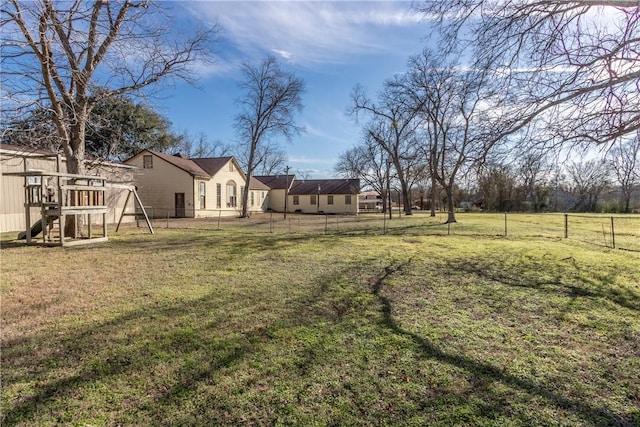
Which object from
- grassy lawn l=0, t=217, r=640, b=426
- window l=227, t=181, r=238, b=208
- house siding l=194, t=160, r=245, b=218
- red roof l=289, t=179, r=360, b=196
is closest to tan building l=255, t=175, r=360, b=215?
red roof l=289, t=179, r=360, b=196

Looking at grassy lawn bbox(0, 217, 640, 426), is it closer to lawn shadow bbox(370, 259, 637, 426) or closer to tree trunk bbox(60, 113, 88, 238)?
lawn shadow bbox(370, 259, 637, 426)

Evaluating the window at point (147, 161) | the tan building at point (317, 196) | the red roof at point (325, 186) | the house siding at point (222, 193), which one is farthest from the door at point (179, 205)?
the red roof at point (325, 186)

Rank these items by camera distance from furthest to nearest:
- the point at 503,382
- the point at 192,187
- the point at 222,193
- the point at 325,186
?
the point at 325,186
the point at 222,193
the point at 192,187
the point at 503,382

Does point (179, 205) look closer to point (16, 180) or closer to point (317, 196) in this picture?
point (16, 180)

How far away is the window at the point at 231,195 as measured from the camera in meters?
32.4

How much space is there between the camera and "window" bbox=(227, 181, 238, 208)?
32406 millimetres

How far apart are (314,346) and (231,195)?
101 feet

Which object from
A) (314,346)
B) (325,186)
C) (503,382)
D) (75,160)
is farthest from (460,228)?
(325,186)

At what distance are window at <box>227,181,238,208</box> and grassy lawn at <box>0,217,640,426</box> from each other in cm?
2548

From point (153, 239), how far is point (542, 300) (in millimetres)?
11158

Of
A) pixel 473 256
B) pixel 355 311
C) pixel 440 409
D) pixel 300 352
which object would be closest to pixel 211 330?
pixel 300 352

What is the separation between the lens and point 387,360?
3.27 meters

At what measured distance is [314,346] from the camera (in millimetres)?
3527

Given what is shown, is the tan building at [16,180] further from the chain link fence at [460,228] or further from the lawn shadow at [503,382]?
the lawn shadow at [503,382]
